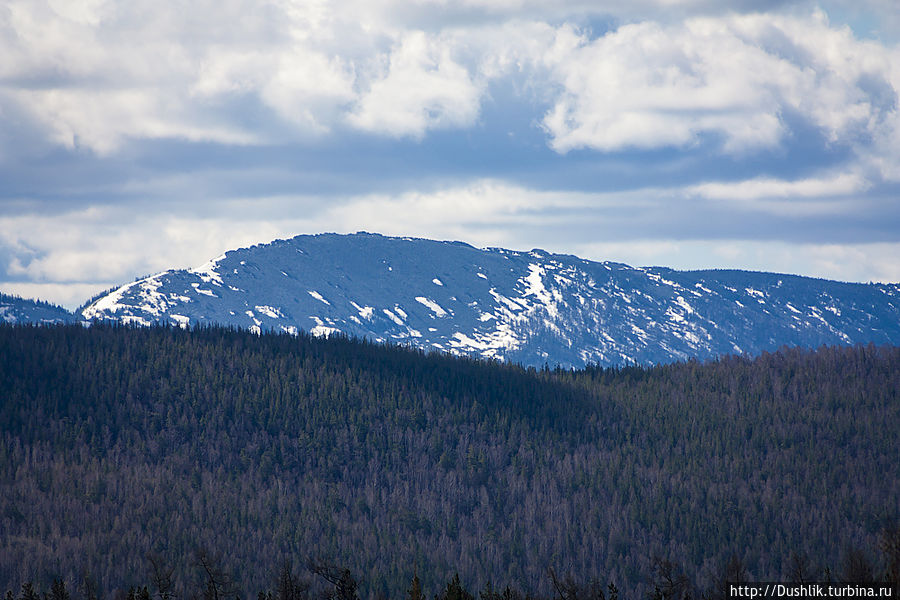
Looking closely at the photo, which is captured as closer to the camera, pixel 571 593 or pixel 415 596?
pixel 415 596

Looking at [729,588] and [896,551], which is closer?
[896,551]

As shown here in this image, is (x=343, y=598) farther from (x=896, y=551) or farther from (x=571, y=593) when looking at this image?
(x=896, y=551)

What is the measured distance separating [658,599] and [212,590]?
255 feet

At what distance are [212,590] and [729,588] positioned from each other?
8119 centimetres

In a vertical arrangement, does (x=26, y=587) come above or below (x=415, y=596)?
below

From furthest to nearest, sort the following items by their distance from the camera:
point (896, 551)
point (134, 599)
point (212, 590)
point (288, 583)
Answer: point (212, 590), point (288, 583), point (134, 599), point (896, 551)

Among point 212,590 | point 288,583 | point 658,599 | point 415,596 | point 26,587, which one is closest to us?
point 415,596

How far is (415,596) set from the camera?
9388 centimetres

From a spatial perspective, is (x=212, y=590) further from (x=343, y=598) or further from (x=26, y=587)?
(x=343, y=598)

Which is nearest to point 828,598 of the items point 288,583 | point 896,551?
point 896,551

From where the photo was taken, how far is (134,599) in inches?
5384

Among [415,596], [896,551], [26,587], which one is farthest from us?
[26,587]

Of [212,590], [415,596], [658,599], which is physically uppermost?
[415,596]

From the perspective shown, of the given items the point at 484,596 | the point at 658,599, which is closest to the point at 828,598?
the point at 658,599
